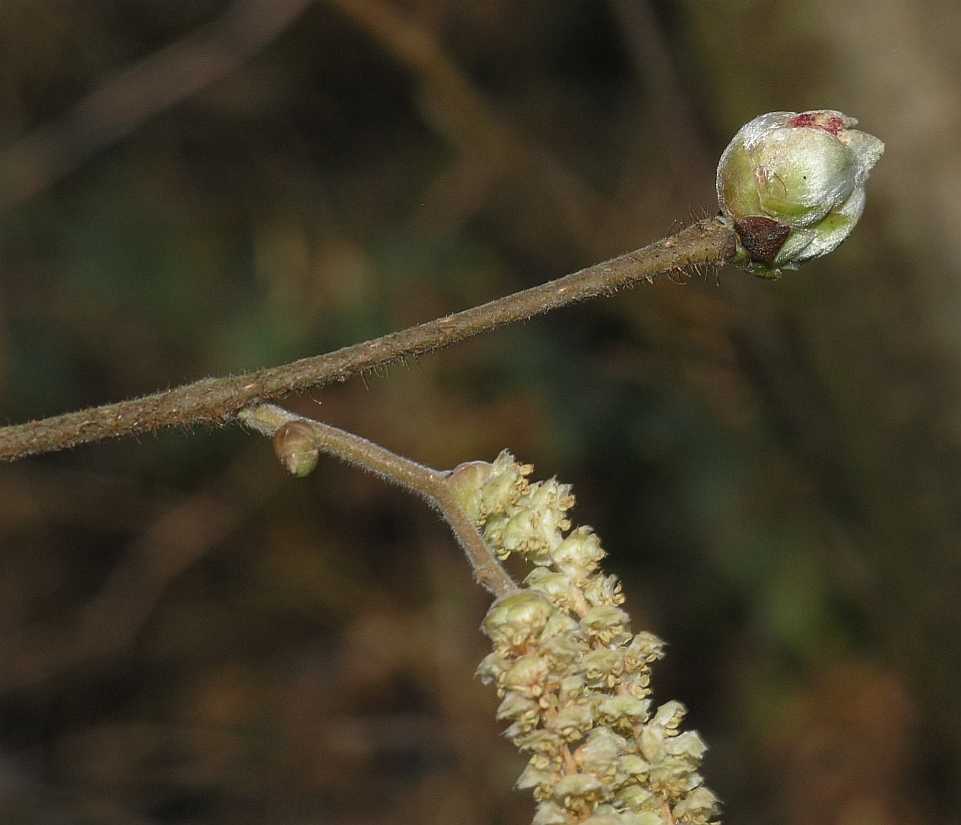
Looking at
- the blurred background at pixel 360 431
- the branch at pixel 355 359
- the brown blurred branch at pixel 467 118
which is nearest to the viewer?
the branch at pixel 355 359

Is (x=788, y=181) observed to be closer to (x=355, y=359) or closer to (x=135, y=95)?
(x=355, y=359)

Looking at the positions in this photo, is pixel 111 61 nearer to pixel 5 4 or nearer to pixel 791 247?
pixel 5 4

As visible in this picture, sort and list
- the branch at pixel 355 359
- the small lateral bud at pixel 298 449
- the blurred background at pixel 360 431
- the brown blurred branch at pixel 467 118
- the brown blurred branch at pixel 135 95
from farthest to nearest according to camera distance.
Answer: the brown blurred branch at pixel 135 95 < the blurred background at pixel 360 431 < the brown blurred branch at pixel 467 118 < the small lateral bud at pixel 298 449 < the branch at pixel 355 359

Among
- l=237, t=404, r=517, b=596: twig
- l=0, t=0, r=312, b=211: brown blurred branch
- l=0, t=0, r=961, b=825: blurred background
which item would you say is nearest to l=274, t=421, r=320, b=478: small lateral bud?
l=237, t=404, r=517, b=596: twig

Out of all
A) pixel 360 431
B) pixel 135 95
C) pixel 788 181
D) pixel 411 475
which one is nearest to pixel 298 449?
pixel 411 475

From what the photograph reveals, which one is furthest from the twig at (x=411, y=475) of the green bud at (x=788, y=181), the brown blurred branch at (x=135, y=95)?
the brown blurred branch at (x=135, y=95)

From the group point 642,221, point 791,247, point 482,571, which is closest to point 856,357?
point 791,247

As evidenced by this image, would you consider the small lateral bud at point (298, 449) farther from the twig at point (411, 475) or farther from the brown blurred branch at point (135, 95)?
the brown blurred branch at point (135, 95)
